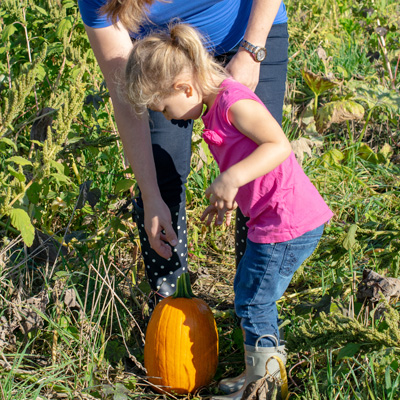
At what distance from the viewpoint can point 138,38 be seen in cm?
199

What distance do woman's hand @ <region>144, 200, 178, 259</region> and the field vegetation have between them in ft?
0.68

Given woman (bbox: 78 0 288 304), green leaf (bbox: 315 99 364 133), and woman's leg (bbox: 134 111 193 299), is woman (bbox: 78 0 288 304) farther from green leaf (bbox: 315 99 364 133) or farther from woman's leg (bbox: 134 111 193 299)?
green leaf (bbox: 315 99 364 133)

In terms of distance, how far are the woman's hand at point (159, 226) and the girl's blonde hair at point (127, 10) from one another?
0.59 metres

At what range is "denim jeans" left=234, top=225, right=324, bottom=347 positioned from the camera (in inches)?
72.2

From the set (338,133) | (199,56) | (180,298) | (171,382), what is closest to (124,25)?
(199,56)

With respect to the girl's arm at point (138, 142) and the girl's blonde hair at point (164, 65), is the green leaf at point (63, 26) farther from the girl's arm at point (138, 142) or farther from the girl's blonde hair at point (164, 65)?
the girl's blonde hair at point (164, 65)

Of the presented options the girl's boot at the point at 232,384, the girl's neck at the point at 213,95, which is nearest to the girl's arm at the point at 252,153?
the girl's neck at the point at 213,95

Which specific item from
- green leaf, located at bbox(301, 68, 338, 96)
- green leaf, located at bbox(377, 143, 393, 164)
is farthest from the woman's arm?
green leaf, located at bbox(377, 143, 393, 164)

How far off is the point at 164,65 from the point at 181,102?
12 cm

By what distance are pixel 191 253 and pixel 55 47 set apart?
1.17m

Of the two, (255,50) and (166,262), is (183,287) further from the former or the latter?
(255,50)

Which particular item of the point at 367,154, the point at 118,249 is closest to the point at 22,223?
the point at 118,249

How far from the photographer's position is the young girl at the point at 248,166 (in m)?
1.67

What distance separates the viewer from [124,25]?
1873 mm
